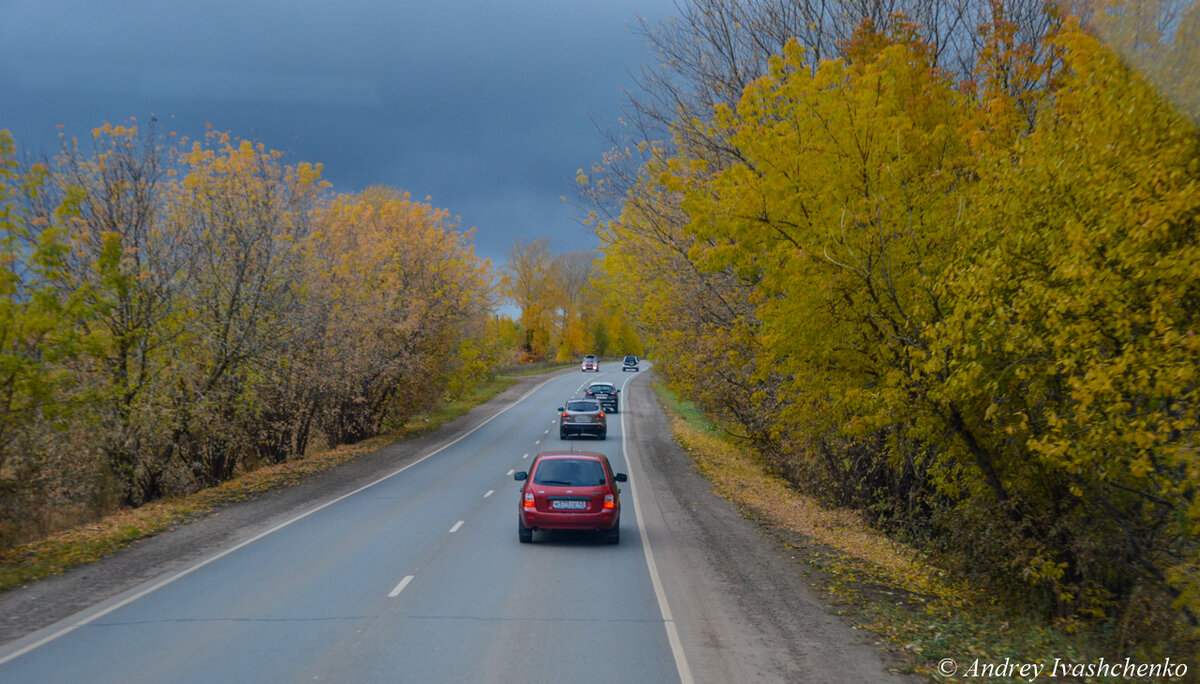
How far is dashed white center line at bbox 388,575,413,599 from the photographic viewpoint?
33.5 ft

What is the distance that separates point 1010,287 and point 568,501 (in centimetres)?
812

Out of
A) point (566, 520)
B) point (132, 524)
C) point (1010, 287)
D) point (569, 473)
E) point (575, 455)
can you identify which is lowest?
point (132, 524)

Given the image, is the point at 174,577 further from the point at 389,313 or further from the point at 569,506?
the point at 389,313

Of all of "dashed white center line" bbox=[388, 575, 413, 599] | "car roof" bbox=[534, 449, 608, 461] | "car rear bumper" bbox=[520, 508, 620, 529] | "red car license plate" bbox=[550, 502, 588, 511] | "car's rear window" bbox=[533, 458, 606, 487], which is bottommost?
"dashed white center line" bbox=[388, 575, 413, 599]

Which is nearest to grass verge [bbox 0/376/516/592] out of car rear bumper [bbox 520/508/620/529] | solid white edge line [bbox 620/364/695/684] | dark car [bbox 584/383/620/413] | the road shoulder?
car rear bumper [bbox 520/508/620/529]

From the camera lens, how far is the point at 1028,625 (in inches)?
360

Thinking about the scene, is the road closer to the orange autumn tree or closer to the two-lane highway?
the two-lane highway

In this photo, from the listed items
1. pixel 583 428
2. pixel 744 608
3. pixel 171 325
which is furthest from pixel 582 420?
pixel 744 608

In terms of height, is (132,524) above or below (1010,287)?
below

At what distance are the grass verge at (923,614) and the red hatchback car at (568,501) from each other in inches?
126

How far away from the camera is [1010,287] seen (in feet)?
26.5

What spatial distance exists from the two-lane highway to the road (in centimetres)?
3

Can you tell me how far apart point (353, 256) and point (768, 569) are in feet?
78.5

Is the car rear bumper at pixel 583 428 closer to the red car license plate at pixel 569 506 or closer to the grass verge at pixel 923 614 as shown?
the grass verge at pixel 923 614
